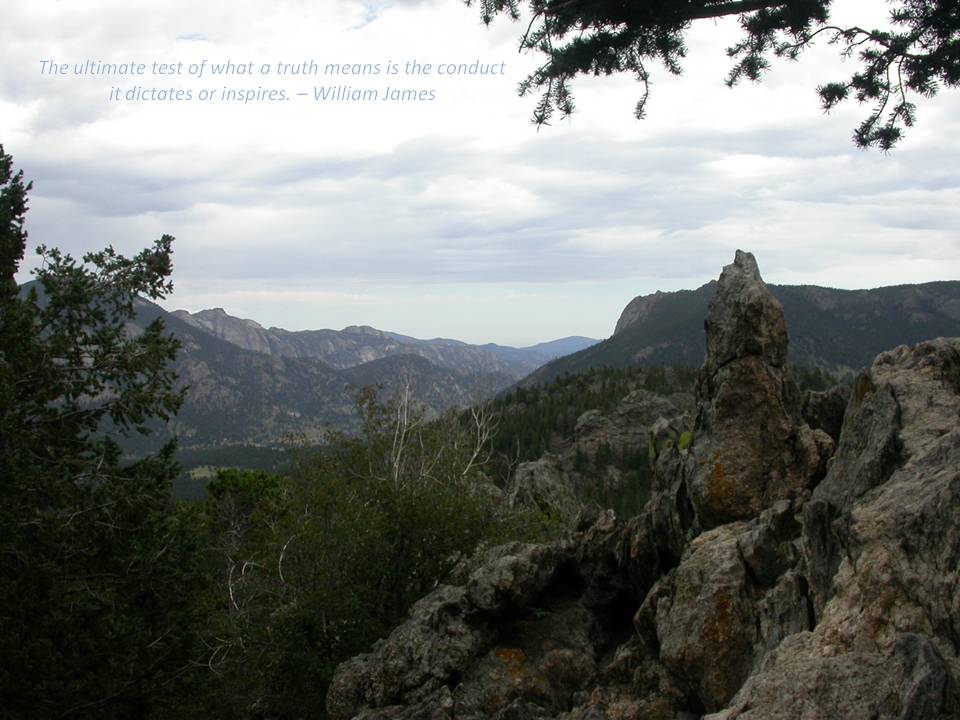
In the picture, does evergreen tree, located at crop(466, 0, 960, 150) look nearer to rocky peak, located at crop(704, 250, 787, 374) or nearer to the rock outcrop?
rocky peak, located at crop(704, 250, 787, 374)

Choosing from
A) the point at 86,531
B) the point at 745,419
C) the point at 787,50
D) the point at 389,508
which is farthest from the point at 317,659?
Result: the point at 787,50

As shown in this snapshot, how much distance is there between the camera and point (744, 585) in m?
10.1

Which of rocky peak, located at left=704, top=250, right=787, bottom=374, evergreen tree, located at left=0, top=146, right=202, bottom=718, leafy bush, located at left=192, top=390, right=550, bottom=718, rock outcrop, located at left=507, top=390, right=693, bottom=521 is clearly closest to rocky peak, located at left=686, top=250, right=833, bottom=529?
rocky peak, located at left=704, top=250, right=787, bottom=374

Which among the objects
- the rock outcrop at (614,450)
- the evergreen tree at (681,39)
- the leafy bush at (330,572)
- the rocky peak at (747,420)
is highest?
the evergreen tree at (681,39)

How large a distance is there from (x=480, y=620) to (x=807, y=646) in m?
10.4

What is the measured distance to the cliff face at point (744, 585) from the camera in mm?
5707

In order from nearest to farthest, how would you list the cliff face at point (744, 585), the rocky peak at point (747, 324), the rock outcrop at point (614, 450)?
the cliff face at point (744, 585) < the rocky peak at point (747, 324) < the rock outcrop at point (614, 450)

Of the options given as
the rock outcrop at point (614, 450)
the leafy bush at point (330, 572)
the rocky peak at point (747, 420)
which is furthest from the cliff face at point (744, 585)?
the rock outcrop at point (614, 450)

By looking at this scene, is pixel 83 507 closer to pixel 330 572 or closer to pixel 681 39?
pixel 330 572

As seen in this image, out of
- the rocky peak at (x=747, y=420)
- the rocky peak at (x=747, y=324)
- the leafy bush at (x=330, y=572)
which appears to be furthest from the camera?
the leafy bush at (x=330, y=572)

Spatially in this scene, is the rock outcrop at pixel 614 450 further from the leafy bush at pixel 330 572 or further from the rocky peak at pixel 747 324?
the rocky peak at pixel 747 324

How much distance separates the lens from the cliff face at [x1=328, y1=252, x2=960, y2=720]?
5.71 metres

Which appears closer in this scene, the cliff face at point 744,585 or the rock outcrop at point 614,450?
the cliff face at point 744,585

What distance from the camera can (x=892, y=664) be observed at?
529 cm
